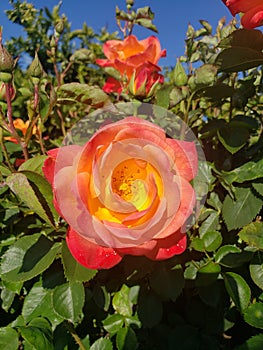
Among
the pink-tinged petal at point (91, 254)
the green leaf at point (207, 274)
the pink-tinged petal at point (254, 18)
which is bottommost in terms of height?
the green leaf at point (207, 274)

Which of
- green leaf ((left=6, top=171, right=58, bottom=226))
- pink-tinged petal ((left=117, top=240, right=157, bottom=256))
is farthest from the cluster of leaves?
pink-tinged petal ((left=117, top=240, right=157, bottom=256))

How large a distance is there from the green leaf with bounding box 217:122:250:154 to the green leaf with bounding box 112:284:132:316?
345 mm

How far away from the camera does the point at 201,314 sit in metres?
0.88

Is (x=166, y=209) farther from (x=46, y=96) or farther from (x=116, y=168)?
(x=46, y=96)

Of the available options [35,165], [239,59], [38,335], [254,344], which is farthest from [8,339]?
[239,59]

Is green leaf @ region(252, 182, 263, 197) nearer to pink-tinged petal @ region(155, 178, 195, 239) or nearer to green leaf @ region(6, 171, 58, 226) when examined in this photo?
pink-tinged petal @ region(155, 178, 195, 239)

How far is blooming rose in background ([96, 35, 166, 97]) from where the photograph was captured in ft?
3.49

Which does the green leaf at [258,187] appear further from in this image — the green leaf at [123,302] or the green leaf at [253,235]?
the green leaf at [123,302]

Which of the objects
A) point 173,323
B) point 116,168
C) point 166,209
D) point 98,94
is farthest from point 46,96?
point 173,323

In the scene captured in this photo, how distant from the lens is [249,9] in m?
0.66

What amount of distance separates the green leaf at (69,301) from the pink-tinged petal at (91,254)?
13 cm

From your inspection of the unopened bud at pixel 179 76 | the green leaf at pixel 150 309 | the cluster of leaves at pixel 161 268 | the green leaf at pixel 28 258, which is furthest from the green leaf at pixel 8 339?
the unopened bud at pixel 179 76

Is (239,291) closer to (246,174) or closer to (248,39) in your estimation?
(246,174)

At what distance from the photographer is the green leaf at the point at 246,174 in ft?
2.56
